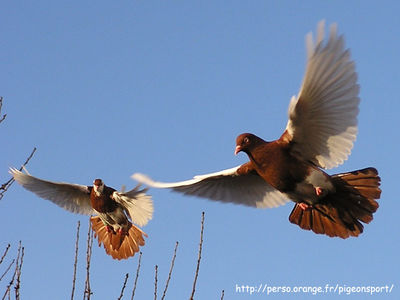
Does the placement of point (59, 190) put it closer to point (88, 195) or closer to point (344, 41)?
point (88, 195)

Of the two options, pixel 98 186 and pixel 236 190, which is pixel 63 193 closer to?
pixel 98 186

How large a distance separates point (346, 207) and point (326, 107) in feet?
3.78

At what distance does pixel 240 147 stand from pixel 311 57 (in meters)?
1.50

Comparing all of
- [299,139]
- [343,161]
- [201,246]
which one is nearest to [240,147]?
[299,139]

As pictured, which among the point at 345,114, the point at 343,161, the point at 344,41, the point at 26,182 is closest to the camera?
the point at 344,41

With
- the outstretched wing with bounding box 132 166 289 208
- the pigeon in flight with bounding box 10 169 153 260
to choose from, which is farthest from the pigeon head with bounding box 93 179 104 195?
the outstretched wing with bounding box 132 166 289 208

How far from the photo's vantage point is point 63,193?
10.8 meters

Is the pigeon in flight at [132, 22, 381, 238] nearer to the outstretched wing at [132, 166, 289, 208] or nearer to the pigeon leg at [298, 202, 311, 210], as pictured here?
the pigeon leg at [298, 202, 311, 210]

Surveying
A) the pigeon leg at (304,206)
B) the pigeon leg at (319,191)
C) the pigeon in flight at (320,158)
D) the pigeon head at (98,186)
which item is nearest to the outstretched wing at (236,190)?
the pigeon in flight at (320,158)

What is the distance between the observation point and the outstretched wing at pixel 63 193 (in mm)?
10297

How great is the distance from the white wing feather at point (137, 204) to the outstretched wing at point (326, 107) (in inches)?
133

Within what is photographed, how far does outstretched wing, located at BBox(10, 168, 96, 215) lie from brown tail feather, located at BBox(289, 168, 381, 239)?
4.63 metres

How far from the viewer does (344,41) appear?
5309 millimetres

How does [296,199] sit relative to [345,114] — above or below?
below
